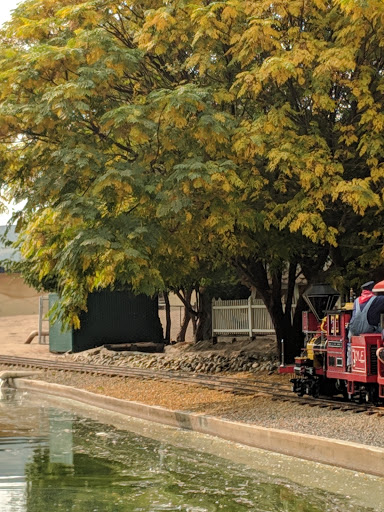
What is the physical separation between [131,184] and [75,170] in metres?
1.14

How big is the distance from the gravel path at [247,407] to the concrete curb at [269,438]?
1.47ft

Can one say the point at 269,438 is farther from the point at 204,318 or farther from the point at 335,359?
the point at 204,318

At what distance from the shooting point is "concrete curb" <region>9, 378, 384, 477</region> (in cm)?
1077

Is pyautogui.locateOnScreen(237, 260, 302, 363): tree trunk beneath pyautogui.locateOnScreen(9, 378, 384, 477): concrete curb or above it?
above

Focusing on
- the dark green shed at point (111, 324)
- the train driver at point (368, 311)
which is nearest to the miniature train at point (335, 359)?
the train driver at point (368, 311)

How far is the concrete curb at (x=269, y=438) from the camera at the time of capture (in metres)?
10.8

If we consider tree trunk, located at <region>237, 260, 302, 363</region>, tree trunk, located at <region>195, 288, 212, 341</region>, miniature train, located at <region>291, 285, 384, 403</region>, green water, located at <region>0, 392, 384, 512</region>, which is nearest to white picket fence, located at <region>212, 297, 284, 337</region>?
tree trunk, located at <region>195, 288, 212, 341</region>

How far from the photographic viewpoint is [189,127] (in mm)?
16672

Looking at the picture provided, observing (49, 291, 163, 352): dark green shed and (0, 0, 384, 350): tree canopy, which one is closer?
(0, 0, 384, 350): tree canopy

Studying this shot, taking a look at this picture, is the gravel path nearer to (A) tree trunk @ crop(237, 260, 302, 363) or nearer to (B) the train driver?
(B) the train driver

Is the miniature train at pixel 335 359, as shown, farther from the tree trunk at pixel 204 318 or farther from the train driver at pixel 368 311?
the tree trunk at pixel 204 318

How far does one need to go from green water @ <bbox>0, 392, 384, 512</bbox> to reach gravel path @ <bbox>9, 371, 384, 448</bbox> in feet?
4.85

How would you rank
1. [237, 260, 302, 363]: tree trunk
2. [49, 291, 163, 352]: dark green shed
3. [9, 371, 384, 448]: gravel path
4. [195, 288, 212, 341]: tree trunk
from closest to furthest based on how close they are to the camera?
[9, 371, 384, 448]: gravel path
[237, 260, 302, 363]: tree trunk
[49, 291, 163, 352]: dark green shed
[195, 288, 212, 341]: tree trunk

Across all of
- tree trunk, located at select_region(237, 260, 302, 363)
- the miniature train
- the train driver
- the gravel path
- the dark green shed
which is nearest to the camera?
the gravel path
